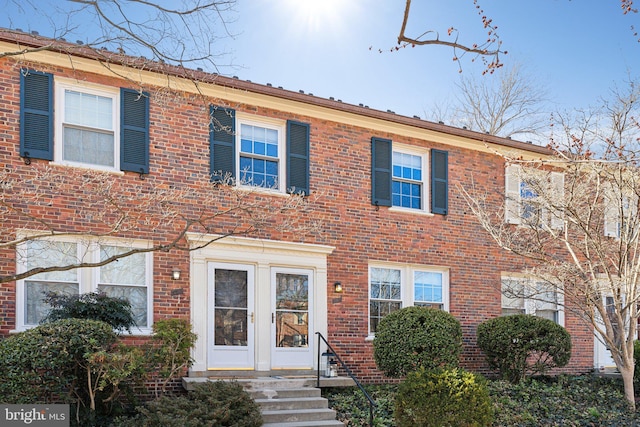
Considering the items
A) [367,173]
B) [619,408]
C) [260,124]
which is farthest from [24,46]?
[619,408]

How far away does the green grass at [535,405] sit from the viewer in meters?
11.2

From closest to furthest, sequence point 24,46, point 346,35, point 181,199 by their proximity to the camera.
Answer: point 346,35 < point 24,46 < point 181,199

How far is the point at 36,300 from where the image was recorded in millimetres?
10383

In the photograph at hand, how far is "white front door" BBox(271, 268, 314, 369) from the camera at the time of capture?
12227 millimetres

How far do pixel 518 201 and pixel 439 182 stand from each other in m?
1.61

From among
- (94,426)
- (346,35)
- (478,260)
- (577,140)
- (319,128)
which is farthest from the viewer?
(478,260)

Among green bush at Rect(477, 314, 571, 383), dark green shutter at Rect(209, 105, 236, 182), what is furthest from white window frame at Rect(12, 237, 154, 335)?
green bush at Rect(477, 314, 571, 383)

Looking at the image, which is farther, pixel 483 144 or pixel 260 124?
pixel 483 144

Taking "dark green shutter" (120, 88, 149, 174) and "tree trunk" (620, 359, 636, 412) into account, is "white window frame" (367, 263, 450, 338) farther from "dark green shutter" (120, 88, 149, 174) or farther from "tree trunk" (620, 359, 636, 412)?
"dark green shutter" (120, 88, 149, 174)

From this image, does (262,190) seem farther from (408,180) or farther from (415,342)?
(415,342)

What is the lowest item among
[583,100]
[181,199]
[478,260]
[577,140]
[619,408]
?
[619,408]

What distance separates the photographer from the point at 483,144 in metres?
15.1

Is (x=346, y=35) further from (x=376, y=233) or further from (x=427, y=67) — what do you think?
(x=376, y=233)

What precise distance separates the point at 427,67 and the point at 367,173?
414 cm
